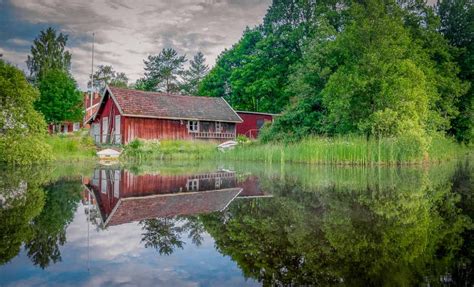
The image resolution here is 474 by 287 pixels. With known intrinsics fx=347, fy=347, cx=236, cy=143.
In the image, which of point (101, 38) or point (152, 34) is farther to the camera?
point (101, 38)

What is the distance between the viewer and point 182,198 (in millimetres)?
6133

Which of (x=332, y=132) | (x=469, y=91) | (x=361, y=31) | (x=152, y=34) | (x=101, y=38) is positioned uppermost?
(x=101, y=38)

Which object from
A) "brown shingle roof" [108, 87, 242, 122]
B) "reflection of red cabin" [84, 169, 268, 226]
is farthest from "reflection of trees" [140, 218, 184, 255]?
"brown shingle roof" [108, 87, 242, 122]

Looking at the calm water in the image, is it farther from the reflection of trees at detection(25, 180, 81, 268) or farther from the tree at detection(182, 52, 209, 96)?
the tree at detection(182, 52, 209, 96)

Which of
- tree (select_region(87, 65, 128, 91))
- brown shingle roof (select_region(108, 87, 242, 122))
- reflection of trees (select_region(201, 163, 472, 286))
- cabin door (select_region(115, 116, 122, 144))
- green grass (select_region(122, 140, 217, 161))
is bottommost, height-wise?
green grass (select_region(122, 140, 217, 161))

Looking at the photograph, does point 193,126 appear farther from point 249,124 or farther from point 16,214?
point 16,214

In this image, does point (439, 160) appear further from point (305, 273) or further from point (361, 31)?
point (305, 273)

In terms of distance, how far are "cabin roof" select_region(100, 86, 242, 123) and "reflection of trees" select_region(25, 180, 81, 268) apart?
861 inches

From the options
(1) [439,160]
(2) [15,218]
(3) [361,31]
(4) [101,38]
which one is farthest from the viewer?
(4) [101,38]

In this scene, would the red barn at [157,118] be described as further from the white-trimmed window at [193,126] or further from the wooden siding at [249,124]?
the wooden siding at [249,124]

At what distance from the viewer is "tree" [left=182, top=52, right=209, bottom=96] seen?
58175 millimetres

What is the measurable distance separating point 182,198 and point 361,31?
16.0 metres

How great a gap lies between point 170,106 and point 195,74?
33678mm

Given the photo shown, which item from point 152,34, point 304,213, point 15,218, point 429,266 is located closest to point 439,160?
point 304,213
